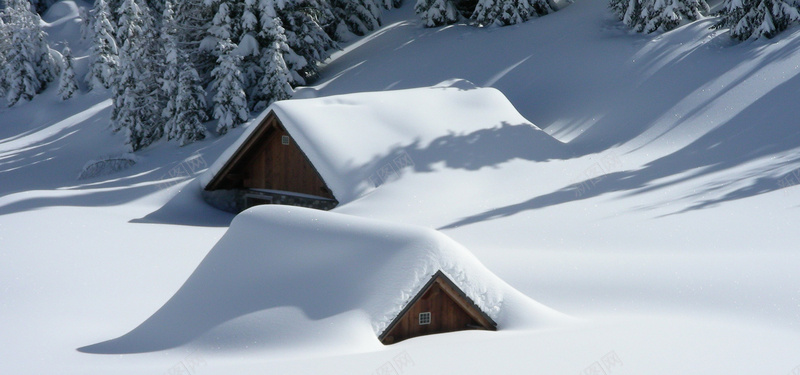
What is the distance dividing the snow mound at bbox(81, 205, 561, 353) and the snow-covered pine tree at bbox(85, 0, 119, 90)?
39.1 metres

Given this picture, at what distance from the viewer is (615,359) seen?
8055mm

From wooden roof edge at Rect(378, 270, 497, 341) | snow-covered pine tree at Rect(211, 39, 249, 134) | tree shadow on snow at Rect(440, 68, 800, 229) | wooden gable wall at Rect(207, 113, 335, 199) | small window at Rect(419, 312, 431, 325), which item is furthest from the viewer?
snow-covered pine tree at Rect(211, 39, 249, 134)

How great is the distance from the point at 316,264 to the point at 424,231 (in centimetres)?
138

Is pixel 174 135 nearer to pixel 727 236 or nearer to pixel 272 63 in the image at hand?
pixel 272 63

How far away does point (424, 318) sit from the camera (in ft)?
30.4

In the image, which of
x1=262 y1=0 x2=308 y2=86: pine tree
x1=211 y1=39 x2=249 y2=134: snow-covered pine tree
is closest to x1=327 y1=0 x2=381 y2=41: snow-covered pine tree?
x1=262 y1=0 x2=308 y2=86: pine tree

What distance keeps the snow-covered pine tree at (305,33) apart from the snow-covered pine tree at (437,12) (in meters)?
4.83

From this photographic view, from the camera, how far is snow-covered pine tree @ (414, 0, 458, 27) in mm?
35656

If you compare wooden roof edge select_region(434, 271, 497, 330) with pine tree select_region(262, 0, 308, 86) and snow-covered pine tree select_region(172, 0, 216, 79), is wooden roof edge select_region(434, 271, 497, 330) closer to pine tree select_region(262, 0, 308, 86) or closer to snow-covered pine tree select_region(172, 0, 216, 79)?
pine tree select_region(262, 0, 308, 86)

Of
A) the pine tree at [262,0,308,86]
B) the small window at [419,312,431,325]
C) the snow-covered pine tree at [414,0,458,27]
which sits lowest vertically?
the small window at [419,312,431,325]

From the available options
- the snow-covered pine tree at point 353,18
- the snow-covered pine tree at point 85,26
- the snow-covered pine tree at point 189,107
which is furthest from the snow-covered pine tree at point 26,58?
the snow-covered pine tree at point 189,107

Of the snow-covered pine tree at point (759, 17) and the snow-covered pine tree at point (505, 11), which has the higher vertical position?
the snow-covered pine tree at point (505, 11)

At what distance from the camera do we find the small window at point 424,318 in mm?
9211

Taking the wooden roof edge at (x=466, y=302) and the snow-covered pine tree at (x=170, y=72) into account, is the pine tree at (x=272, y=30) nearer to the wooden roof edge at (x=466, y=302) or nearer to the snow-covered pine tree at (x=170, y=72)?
the snow-covered pine tree at (x=170, y=72)
